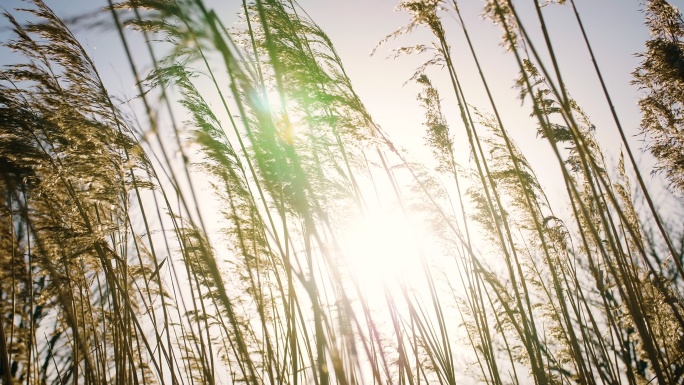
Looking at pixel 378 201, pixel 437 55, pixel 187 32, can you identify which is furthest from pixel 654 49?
pixel 187 32

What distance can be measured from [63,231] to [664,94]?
935 centimetres

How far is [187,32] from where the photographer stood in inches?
40.4

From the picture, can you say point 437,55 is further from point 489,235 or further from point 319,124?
point 489,235

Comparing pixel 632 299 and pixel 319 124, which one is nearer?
pixel 632 299

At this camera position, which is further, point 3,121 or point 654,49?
point 654,49

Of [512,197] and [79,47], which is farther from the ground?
[79,47]

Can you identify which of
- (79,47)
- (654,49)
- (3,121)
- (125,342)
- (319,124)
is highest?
(654,49)

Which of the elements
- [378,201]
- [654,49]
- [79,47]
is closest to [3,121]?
[79,47]

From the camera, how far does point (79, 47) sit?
237cm

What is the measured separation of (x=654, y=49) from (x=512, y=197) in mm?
4764

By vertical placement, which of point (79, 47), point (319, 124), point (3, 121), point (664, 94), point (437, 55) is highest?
point (664, 94)

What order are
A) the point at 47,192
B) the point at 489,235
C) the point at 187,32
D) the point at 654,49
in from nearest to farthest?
the point at 187,32
the point at 47,192
the point at 489,235
the point at 654,49

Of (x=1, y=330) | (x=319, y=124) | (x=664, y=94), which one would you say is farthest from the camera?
(x=664, y=94)

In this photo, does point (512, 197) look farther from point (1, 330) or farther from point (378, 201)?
point (1, 330)
